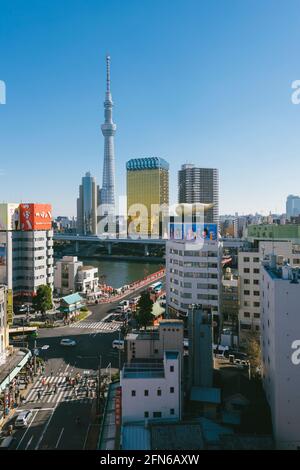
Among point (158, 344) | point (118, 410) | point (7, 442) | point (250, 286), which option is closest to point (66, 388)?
point (7, 442)

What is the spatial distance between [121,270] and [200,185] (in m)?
52.7

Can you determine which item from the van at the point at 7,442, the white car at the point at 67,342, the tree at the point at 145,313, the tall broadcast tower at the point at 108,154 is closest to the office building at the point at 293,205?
the tall broadcast tower at the point at 108,154

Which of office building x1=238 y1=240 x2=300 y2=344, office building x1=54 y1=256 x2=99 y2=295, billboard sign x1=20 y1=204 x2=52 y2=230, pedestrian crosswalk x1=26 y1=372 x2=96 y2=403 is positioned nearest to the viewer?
pedestrian crosswalk x1=26 y1=372 x2=96 y2=403

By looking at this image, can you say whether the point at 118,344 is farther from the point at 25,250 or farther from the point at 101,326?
the point at 25,250

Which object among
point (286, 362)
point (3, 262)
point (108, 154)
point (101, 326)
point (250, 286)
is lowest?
point (101, 326)

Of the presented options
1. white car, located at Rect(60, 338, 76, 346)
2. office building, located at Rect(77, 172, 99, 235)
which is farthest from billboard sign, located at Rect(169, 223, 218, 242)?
office building, located at Rect(77, 172, 99, 235)

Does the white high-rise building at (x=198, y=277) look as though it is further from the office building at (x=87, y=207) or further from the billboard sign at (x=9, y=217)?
the office building at (x=87, y=207)

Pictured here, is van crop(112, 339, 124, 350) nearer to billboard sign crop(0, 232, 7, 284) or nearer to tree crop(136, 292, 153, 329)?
tree crop(136, 292, 153, 329)

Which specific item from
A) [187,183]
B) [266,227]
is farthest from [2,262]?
[187,183]

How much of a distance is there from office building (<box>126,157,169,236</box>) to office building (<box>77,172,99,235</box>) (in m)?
15.8

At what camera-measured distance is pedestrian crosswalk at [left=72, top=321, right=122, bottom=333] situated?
22895 mm

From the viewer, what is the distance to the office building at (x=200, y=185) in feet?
324

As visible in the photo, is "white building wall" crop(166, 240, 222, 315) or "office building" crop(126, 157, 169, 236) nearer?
"white building wall" crop(166, 240, 222, 315)

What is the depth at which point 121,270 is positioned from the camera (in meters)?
52.4
